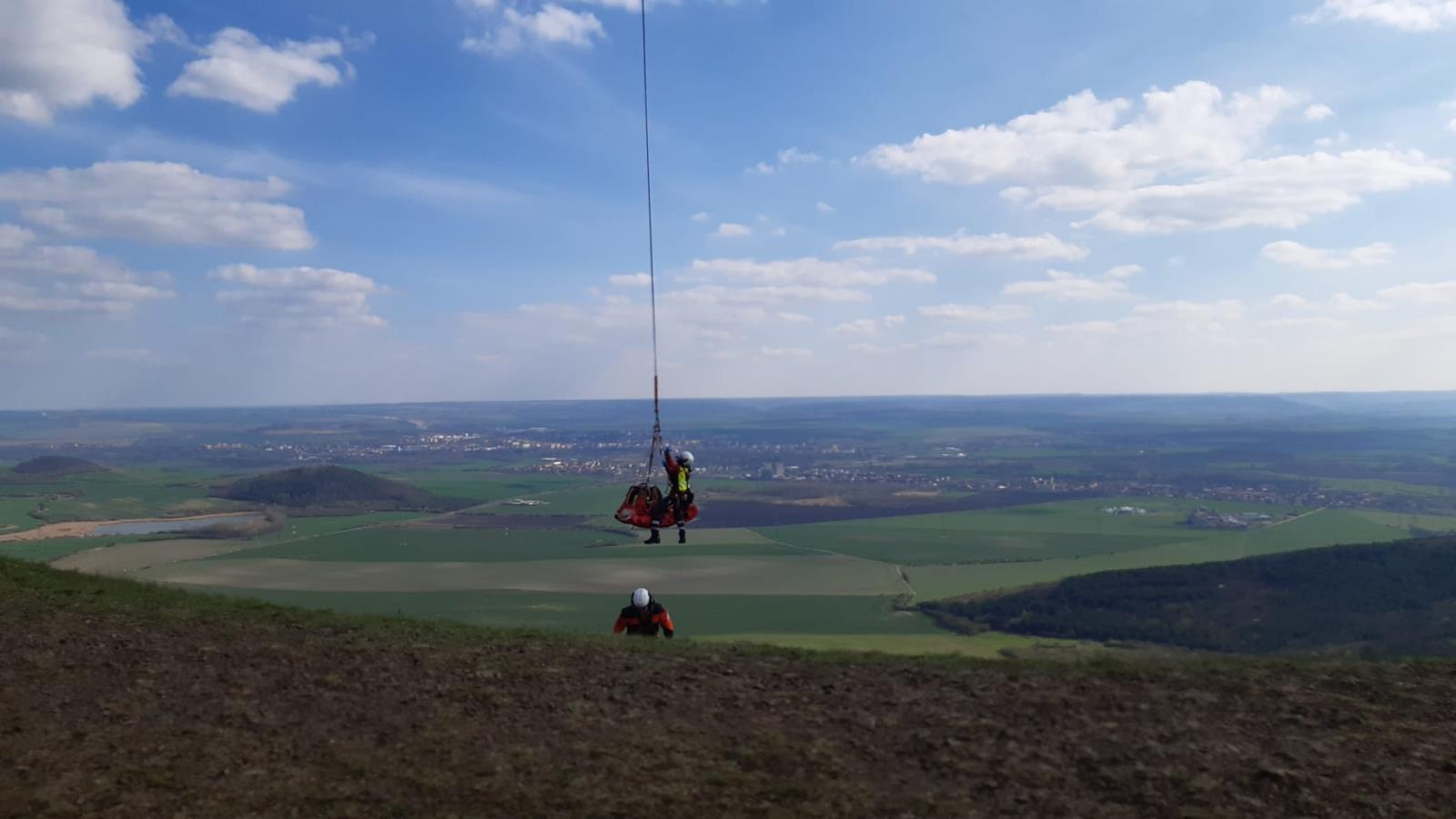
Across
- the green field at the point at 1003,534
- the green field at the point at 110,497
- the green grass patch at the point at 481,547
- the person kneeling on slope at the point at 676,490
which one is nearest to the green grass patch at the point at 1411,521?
the green field at the point at 1003,534

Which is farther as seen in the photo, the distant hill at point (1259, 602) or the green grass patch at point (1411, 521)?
the green grass patch at point (1411, 521)

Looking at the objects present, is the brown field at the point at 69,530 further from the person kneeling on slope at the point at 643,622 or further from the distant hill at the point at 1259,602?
the person kneeling on slope at the point at 643,622


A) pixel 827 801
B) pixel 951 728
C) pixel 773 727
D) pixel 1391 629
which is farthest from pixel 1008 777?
pixel 1391 629

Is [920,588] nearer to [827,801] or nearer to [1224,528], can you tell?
[1224,528]

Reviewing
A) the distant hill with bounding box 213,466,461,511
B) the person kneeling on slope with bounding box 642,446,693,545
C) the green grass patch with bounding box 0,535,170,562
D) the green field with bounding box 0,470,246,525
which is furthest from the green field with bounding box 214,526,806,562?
the person kneeling on slope with bounding box 642,446,693,545

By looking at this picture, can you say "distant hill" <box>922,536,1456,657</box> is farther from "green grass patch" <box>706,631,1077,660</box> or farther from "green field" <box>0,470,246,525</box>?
"green field" <box>0,470,246,525</box>
